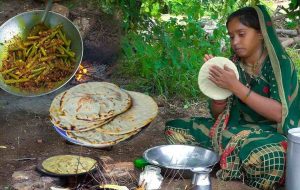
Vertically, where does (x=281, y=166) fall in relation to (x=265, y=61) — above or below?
below

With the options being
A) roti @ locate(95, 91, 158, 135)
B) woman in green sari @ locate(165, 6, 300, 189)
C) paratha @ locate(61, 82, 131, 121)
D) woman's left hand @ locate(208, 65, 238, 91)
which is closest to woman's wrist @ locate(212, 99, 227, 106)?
woman in green sari @ locate(165, 6, 300, 189)

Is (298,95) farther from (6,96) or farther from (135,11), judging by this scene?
(6,96)

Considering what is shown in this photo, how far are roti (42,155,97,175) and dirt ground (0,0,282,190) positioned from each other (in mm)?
200

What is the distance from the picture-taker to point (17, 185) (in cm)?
313

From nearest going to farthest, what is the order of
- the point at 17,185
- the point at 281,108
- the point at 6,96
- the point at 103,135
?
the point at 17,185 → the point at 281,108 → the point at 103,135 → the point at 6,96

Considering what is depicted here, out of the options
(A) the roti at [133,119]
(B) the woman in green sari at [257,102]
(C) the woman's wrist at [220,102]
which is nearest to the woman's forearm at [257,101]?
(B) the woman in green sari at [257,102]

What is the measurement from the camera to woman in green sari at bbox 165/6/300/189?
3.30 m

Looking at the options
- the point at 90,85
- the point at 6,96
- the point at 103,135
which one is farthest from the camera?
the point at 6,96

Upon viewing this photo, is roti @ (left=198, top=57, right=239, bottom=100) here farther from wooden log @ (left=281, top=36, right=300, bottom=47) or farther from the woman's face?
wooden log @ (left=281, top=36, right=300, bottom=47)

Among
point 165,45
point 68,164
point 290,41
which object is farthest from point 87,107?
point 290,41

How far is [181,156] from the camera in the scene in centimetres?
349

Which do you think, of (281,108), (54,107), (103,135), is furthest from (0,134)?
(281,108)

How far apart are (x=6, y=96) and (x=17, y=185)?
2.13m

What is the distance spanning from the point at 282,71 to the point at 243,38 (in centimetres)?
33
